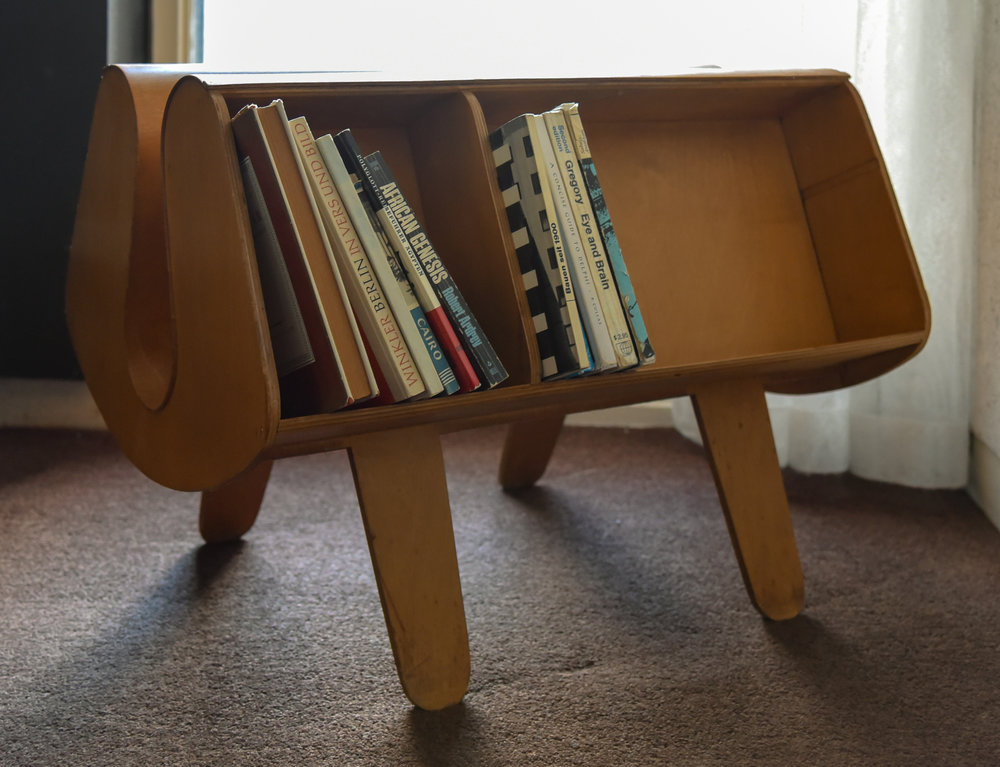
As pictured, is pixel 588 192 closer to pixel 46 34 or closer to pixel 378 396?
pixel 378 396

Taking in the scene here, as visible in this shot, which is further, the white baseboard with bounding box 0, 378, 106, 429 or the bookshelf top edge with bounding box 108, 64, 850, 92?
the white baseboard with bounding box 0, 378, 106, 429

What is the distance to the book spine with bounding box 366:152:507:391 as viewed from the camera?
856 millimetres

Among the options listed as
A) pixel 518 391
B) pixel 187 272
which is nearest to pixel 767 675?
pixel 518 391

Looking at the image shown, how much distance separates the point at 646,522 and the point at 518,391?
66 cm

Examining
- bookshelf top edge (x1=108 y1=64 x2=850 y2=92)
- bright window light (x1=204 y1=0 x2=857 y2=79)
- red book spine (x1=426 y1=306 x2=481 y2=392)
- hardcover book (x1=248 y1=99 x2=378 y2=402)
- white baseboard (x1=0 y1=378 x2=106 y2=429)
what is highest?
bright window light (x1=204 y1=0 x2=857 y2=79)

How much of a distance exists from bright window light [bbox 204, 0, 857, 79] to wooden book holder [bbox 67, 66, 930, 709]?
49cm

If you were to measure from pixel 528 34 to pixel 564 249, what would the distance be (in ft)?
3.45

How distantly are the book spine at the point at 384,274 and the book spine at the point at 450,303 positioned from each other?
3 centimetres

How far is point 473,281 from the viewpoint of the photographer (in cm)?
94

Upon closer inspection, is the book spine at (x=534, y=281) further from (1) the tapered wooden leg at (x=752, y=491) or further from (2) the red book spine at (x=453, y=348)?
(1) the tapered wooden leg at (x=752, y=491)

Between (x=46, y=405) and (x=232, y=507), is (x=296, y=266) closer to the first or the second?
(x=232, y=507)

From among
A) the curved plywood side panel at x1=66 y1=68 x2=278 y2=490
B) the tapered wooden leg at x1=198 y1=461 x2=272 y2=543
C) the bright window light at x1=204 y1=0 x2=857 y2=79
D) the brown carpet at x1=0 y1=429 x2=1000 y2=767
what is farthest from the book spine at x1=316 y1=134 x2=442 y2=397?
the bright window light at x1=204 y1=0 x2=857 y2=79

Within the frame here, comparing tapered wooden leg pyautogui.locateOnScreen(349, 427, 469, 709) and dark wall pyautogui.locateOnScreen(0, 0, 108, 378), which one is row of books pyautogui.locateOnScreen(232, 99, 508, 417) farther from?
dark wall pyautogui.locateOnScreen(0, 0, 108, 378)

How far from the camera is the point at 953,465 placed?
5.05 ft
